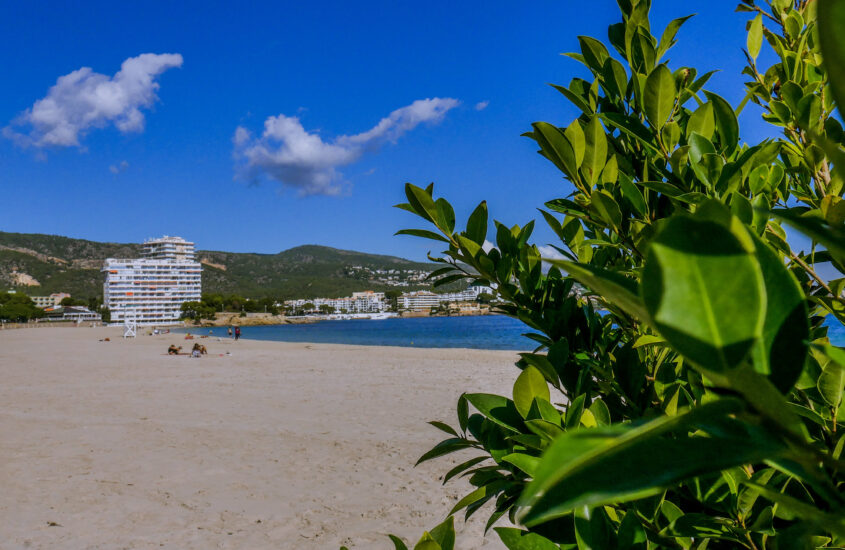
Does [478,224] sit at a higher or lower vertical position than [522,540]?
higher

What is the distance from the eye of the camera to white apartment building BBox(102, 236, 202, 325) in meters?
82.9

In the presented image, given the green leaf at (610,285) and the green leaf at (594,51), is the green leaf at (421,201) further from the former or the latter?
the green leaf at (610,285)

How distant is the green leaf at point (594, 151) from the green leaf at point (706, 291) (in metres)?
0.61

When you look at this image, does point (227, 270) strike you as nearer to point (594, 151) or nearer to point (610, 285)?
point (594, 151)

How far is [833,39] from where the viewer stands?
19 centimetres

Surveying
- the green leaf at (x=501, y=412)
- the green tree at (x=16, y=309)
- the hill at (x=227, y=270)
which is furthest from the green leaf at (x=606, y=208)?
A: the hill at (x=227, y=270)

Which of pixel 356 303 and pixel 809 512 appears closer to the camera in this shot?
pixel 809 512

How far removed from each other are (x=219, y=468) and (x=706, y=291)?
22.0ft

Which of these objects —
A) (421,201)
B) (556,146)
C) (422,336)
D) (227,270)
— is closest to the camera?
(556,146)

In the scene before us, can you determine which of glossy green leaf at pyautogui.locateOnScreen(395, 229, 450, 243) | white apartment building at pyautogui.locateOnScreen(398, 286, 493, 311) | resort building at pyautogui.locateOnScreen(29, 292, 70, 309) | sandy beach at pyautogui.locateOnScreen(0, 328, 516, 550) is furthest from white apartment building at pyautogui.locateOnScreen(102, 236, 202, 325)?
glossy green leaf at pyautogui.locateOnScreen(395, 229, 450, 243)

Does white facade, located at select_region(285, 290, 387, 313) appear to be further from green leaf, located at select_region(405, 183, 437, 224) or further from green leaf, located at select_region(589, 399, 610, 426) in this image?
green leaf, located at select_region(589, 399, 610, 426)

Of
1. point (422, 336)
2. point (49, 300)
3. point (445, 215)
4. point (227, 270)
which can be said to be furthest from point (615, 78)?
point (227, 270)

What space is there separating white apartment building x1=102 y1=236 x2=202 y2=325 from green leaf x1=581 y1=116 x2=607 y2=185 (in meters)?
88.2

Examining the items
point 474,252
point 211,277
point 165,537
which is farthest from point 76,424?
point 211,277
